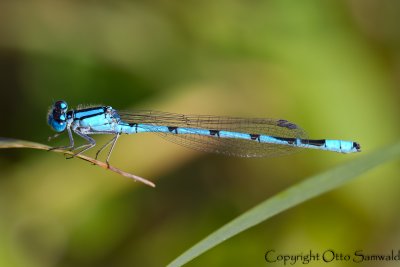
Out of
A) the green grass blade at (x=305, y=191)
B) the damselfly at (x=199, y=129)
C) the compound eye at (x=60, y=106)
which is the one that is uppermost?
the compound eye at (x=60, y=106)

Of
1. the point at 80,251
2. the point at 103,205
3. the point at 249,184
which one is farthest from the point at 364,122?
the point at 80,251

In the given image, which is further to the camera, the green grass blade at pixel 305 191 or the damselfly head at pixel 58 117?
the damselfly head at pixel 58 117

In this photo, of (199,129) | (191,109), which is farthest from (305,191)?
(191,109)

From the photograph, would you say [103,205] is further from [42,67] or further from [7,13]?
[7,13]

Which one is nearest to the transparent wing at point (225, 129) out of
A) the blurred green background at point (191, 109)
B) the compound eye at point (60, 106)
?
the blurred green background at point (191, 109)

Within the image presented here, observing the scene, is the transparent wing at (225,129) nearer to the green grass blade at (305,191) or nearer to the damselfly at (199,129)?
the damselfly at (199,129)

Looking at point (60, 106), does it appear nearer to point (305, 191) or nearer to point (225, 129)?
point (225, 129)
